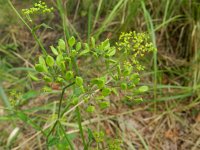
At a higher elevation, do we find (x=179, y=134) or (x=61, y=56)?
(x=61, y=56)

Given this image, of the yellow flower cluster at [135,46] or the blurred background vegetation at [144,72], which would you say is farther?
the blurred background vegetation at [144,72]

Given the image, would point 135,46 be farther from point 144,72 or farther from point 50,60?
Result: point 144,72

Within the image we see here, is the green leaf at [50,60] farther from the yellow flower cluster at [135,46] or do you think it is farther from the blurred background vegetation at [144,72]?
the blurred background vegetation at [144,72]

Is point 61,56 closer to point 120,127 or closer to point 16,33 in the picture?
point 120,127

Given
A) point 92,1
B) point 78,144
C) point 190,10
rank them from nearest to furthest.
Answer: point 78,144 → point 190,10 → point 92,1

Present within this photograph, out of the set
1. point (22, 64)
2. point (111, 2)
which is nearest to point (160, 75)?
point (111, 2)

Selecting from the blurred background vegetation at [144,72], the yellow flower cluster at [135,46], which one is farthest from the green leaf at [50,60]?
the blurred background vegetation at [144,72]

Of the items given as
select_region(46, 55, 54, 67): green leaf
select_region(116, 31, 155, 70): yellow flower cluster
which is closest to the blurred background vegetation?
select_region(116, 31, 155, 70): yellow flower cluster

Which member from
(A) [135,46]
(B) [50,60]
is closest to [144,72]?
(A) [135,46]
